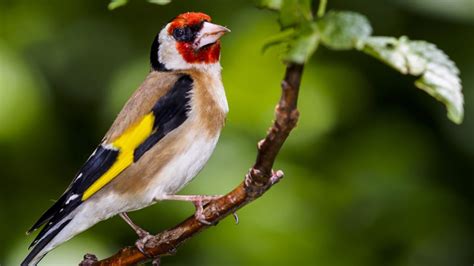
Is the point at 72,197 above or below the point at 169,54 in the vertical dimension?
below

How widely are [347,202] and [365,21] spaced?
2770 mm

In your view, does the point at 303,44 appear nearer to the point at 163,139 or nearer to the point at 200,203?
the point at 200,203

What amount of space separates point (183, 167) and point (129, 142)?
0.21 m

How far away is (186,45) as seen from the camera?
3.04 metres

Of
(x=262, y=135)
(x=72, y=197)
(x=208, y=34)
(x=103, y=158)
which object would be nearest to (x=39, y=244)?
(x=72, y=197)

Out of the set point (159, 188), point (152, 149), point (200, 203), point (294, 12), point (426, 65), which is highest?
point (294, 12)

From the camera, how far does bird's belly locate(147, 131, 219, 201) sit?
2818 mm

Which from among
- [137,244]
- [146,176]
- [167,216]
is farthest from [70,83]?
[137,244]

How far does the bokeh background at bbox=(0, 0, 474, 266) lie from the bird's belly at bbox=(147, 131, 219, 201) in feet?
2.61

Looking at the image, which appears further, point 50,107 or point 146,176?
point 50,107

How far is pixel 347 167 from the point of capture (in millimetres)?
4180

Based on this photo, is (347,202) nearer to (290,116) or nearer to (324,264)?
(324,264)

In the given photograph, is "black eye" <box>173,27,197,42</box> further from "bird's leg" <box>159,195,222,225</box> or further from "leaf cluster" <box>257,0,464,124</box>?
"leaf cluster" <box>257,0,464,124</box>

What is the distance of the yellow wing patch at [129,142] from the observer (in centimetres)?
281
